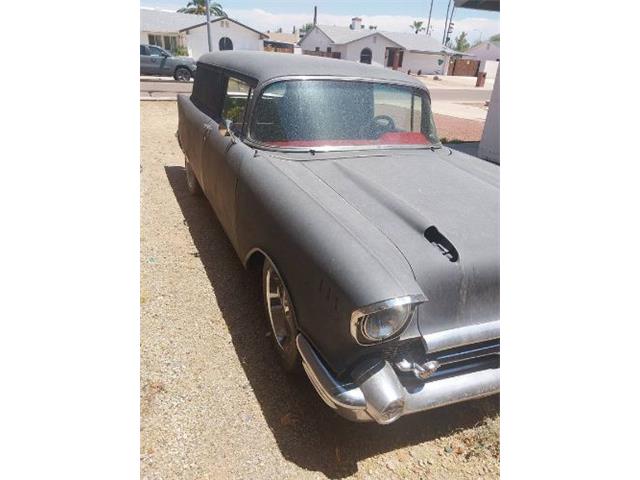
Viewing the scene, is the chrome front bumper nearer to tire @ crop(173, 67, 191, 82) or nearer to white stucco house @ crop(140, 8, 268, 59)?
tire @ crop(173, 67, 191, 82)

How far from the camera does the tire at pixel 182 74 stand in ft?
62.0

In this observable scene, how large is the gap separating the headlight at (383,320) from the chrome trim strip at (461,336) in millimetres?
196

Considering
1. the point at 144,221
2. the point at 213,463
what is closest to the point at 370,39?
the point at 144,221

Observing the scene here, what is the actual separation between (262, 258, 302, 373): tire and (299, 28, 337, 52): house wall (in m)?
44.6

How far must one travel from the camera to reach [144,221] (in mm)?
4488

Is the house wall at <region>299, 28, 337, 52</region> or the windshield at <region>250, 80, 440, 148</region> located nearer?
the windshield at <region>250, 80, 440, 148</region>

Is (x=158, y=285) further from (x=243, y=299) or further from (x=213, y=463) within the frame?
(x=213, y=463)

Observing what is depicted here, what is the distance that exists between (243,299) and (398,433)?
5.19 ft

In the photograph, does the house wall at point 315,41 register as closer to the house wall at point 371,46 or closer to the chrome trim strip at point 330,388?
the house wall at point 371,46

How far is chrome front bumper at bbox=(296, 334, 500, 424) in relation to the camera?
5.82 ft

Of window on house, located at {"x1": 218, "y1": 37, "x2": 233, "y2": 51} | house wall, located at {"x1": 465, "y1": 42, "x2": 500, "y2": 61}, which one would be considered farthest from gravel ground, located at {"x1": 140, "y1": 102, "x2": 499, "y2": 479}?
house wall, located at {"x1": 465, "y1": 42, "x2": 500, "y2": 61}

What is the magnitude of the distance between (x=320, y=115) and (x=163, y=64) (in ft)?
61.7

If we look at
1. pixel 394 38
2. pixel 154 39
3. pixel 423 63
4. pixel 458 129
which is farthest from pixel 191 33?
pixel 458 129

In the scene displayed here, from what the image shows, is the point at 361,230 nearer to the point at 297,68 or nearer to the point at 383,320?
the point at 383,320
